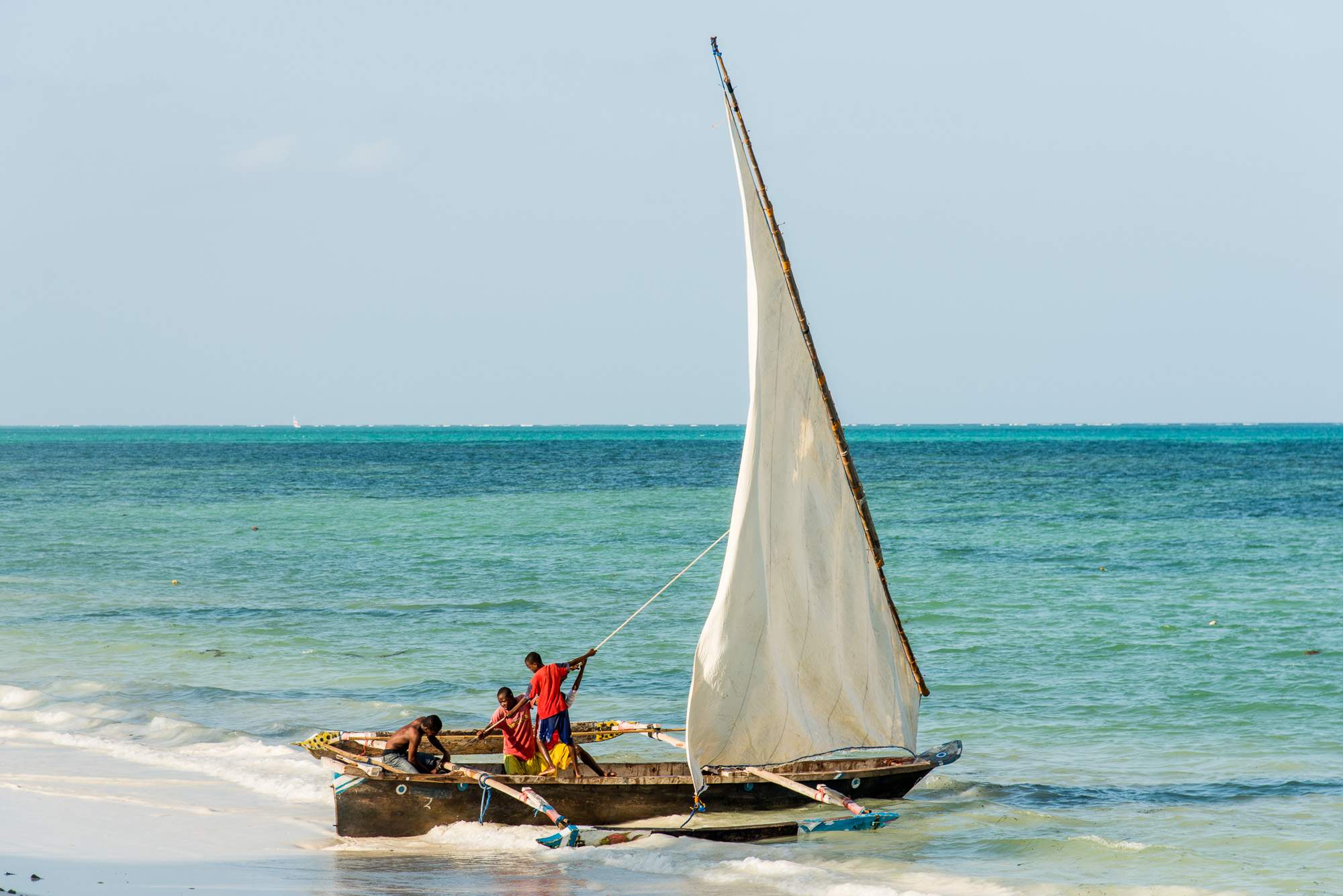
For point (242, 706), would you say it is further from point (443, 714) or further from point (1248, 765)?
point (1248, 765)

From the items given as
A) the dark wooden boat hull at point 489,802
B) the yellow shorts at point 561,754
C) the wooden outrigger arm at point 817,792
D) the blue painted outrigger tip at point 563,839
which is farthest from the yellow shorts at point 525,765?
the wooden outrigger arm at point 817,792

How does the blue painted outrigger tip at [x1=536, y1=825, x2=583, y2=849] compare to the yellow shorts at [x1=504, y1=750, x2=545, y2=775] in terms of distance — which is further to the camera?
the yellow shorts at [x1=504, y1=750, x2=545, y2=775]

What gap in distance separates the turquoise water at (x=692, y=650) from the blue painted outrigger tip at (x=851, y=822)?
0.20 meters

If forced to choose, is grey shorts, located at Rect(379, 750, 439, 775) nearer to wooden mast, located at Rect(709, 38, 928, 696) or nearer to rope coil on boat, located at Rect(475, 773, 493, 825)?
rope coil on boat, located at Rect(475, 773, 493, 825)

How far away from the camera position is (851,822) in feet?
38.0

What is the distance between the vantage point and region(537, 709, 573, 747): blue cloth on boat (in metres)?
12.2

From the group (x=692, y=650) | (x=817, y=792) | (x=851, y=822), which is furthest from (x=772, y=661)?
(x=692, y=650)

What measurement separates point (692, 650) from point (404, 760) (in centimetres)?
Answer: 1087

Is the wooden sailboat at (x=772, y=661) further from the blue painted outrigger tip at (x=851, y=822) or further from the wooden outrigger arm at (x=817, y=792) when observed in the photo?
the blue painted outrigger tip at (x=851, y=822)

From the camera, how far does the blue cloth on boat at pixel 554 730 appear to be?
40.1 feet

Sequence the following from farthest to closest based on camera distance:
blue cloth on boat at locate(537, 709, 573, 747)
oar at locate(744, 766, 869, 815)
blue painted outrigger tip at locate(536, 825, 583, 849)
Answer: blue cloth on boat at locate(537, 709, 573, 747), oar at locate(744, 766, 869, 815), blue painted outrigger tip at locate(536, 825, 583, 849)

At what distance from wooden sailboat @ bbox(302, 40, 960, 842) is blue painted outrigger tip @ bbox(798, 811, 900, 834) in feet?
0.49

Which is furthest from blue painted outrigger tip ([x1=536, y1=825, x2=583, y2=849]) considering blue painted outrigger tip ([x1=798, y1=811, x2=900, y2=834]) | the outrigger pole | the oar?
blue painted outrigger tip ([x1=798, y1=811, x2=900, y2=834])

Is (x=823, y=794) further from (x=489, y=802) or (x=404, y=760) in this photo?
(x=404, y=760)
